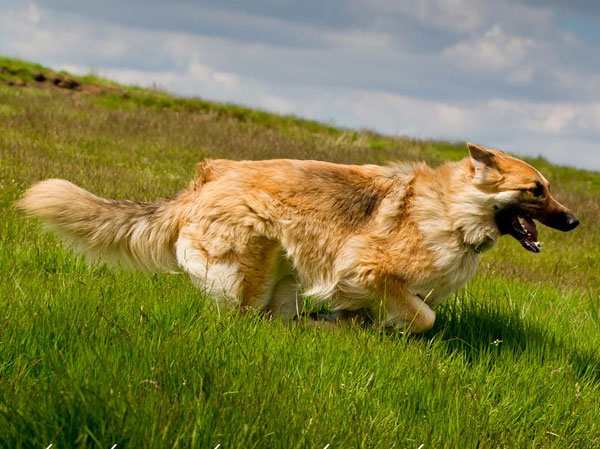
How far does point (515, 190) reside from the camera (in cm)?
507

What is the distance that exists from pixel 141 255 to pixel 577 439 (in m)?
3.25

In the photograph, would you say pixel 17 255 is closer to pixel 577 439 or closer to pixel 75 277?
pixel 75 277

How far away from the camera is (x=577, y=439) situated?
4.18 metres

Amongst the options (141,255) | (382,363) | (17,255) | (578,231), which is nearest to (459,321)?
(382,363)

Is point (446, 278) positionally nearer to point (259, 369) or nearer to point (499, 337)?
point (499, 337)

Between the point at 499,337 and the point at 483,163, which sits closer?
the point at 483,163

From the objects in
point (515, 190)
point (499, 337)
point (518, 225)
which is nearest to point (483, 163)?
point (515, 190)

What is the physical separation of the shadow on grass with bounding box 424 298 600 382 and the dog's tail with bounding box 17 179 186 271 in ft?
7.17

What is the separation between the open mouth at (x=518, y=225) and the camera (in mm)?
5176

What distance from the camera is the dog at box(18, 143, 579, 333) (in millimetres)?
5016

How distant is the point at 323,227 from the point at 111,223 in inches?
62.1

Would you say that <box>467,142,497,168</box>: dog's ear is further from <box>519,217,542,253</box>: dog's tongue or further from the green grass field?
the green grass field

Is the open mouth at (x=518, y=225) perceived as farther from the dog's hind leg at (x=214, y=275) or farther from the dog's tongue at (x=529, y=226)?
the dog's hind leg at (x=214, y=275)

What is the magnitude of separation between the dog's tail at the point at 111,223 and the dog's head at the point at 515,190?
228 cm
